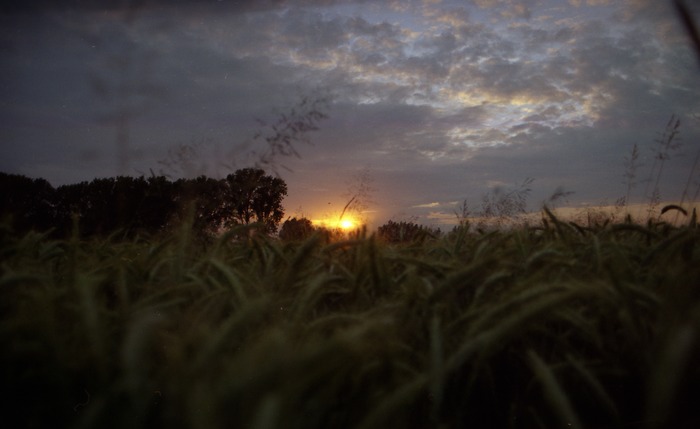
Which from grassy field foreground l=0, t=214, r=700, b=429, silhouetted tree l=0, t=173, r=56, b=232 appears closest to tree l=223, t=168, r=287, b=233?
grassy field foreground l=0, t=214, r=700, b=429

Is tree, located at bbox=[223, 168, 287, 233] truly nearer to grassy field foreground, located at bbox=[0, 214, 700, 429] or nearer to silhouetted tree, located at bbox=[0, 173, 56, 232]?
grassy field foreground, located at bbox=[0, 214, 700, 429]

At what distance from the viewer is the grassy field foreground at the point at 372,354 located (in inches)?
28.3

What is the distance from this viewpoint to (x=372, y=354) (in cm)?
94

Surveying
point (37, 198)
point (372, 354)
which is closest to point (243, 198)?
point (372, 354)

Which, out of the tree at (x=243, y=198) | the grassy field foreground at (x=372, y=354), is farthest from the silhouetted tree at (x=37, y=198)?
the grassy field foreground at (x=372, y=354)

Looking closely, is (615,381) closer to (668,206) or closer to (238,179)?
(668,206)

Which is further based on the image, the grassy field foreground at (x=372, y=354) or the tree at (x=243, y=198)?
the tree at (x=243, y=198)

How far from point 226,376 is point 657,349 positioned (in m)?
0.85

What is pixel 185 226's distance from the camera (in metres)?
1.66

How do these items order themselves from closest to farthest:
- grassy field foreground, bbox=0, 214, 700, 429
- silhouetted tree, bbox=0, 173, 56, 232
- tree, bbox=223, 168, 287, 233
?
grassy field foreground, bbox=0, 214, 700, 429 < tree, bbox=223, 168, 287, 233 < silhouetted tree, bbox=0, 173, 56, 232

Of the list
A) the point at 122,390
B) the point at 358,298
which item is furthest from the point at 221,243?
the point at 122,390

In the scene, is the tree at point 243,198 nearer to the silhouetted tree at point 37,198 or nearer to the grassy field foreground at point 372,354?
the grassy field foreground at point 372,354

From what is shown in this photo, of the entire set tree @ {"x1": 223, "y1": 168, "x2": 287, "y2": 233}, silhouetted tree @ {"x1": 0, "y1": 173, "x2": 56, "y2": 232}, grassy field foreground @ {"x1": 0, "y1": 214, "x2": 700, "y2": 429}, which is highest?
silhouetted tree @ {"x1": 0, "y1": 173, "x2": 56, "y2": 232}

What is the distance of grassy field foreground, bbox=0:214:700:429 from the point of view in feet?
2.36
